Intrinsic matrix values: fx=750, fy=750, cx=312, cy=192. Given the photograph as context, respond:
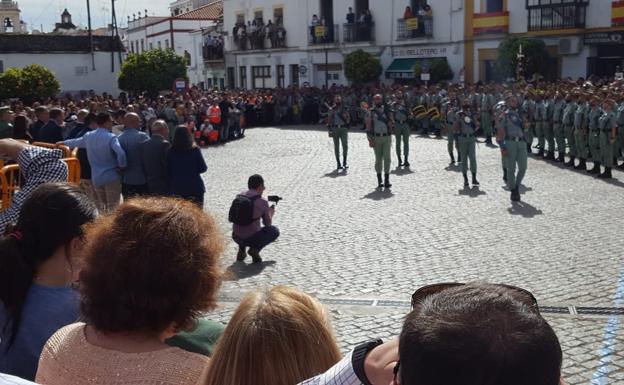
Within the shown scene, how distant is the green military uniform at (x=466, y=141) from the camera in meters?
14.1

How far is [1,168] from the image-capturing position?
265 inches

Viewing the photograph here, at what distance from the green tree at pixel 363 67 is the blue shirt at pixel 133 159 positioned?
25298 mm

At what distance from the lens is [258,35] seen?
4256cm

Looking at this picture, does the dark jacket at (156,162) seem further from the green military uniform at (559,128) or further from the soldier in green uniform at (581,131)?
the green military uniform at (559,128)

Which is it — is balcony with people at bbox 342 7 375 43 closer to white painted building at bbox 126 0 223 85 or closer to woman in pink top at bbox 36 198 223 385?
white painted building at bbox 126 0 223 85

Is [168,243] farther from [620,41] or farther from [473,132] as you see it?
[620,41]

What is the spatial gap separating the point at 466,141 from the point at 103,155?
754 centimetres

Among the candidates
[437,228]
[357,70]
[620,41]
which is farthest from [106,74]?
[437,228]

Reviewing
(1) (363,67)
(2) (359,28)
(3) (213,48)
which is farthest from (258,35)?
(1) (363,67)

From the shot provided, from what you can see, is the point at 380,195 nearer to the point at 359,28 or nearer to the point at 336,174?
the point at 336,174

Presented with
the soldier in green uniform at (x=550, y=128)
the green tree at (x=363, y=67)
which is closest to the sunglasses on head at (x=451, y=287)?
the soldier in green uniform at (x=550, y=128)

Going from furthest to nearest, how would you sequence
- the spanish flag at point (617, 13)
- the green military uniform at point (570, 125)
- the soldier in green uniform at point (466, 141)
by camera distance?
the spanish flag at point (617, 13) < the green military uniform at point (570, 125) < the soldier in green uniform at point (466, 141)

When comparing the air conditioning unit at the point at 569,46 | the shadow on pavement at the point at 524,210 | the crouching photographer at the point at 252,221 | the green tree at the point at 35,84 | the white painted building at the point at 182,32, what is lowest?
the shadow on pavement at the point at 524,210

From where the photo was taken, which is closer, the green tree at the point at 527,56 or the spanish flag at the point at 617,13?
the spanish flag at the point at 617,13
